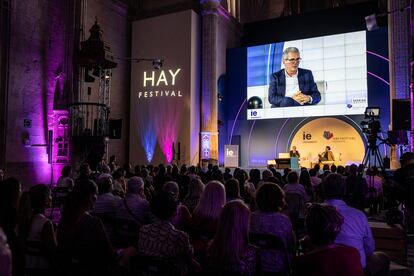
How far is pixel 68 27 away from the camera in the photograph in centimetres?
1274

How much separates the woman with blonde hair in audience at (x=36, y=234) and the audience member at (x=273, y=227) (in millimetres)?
1467

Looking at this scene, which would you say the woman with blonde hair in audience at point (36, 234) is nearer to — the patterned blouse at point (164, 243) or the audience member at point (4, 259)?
the patterned blouse at point (164, 243)

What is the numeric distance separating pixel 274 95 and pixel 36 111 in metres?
9.15

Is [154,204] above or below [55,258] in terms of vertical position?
above

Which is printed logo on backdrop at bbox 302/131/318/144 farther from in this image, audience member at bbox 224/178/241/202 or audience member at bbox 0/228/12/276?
audience member at bbox 0/228/12/276

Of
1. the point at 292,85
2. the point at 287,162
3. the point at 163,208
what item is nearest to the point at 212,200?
the point at 163,208

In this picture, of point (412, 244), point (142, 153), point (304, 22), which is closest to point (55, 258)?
point (412, 244)

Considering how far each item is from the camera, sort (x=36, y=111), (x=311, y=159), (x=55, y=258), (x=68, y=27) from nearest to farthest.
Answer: (x=55, y=258) < (x=36, y=111) < (x=68, y=27) < (x=311, y=159)

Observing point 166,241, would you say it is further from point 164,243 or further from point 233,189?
point 233,189

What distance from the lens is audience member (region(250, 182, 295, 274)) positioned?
2703 millimetres

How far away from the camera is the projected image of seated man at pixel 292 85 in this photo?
50.3ft

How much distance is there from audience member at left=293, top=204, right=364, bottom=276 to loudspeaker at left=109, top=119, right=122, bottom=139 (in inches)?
416

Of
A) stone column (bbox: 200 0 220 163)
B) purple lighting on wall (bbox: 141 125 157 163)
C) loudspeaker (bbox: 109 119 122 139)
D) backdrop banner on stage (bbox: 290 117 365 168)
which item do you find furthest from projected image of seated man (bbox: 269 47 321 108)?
loudspeaker (bbox: 109 119 122 139)

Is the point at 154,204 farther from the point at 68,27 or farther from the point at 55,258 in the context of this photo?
the point at 68,27
